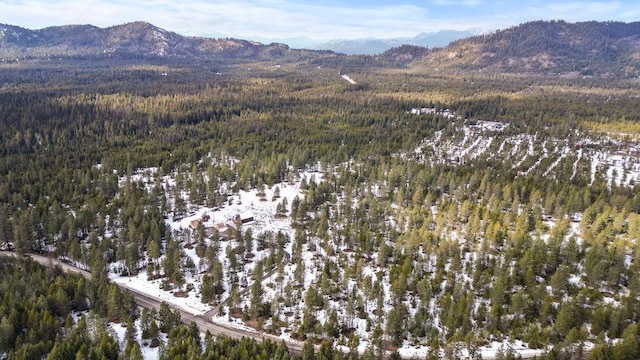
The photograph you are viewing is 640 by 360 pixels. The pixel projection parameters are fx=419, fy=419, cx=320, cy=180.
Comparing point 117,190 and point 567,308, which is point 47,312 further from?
point 567,308

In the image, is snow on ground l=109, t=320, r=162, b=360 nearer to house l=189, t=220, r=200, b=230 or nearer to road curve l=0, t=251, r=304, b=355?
road curve l=0, t=251, r=304, b=355

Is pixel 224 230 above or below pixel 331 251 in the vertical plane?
below

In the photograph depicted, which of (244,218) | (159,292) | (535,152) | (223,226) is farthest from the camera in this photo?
(535,152)

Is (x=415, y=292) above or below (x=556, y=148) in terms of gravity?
below

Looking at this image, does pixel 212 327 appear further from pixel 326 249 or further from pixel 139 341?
pixel 326 249

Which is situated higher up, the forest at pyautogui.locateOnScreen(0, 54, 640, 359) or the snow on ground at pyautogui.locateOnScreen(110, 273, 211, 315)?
the forest at pyautogui.locateOnScreen(0, 54, 640, 359)

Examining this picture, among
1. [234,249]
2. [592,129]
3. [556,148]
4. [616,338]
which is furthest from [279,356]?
[592,129]

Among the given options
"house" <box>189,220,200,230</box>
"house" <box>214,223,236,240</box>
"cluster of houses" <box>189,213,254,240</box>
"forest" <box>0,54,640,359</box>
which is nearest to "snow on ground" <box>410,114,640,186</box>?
"forest" <box>0,54,640,359</box>

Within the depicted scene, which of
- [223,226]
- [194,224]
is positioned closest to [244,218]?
[223,226]

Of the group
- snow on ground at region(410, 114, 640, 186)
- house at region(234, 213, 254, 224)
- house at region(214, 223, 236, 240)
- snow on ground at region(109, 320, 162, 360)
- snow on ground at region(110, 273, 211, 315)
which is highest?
snow on ground at region(410, 114, 640, 186)

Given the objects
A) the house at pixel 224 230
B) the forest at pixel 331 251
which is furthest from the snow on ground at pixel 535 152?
the house at pixel 224 230

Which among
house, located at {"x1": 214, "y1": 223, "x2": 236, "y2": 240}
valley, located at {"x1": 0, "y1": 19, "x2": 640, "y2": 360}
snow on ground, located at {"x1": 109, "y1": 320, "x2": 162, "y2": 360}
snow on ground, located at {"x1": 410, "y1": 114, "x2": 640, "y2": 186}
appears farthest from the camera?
snow on ground, located at {"x1": 410, "y1": 114, "x2": 640, "y2": 186}
